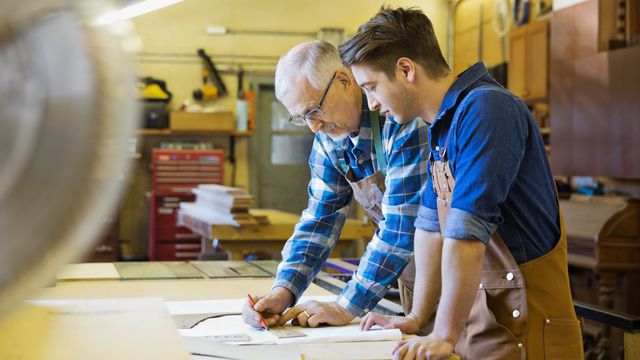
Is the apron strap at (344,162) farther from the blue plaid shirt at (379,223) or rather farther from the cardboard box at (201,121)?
the cardboard box at (201,121)

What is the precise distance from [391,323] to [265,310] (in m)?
0.30

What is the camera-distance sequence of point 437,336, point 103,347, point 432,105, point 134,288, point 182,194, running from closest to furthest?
point 103,347
point 437,336
point 432,105
point 134,288
point 182,194

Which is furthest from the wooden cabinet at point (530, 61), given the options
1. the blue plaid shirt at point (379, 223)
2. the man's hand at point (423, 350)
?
the man's hand at point (423, 350)

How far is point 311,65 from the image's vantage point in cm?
203

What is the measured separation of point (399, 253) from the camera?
1835 millimetres

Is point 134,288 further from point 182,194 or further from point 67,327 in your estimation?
point 182,194

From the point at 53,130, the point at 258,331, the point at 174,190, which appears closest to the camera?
the point at 53,130

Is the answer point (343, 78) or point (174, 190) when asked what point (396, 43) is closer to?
point (343, 78)

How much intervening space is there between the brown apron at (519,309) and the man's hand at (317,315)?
0.96 ft

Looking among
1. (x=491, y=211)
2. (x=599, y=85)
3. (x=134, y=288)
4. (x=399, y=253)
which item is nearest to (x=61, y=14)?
(x=491, y=211)

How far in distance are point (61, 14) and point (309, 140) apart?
961cm

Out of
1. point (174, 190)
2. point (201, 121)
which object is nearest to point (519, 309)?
point (174, 190)

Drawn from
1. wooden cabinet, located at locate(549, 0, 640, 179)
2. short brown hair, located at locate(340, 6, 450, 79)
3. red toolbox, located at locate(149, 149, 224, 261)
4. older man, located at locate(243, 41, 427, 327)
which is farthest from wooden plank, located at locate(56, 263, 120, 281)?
red toolbox, located at locate(149, 149, 224, 261)

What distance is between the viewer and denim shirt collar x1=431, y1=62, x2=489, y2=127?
159 cm
